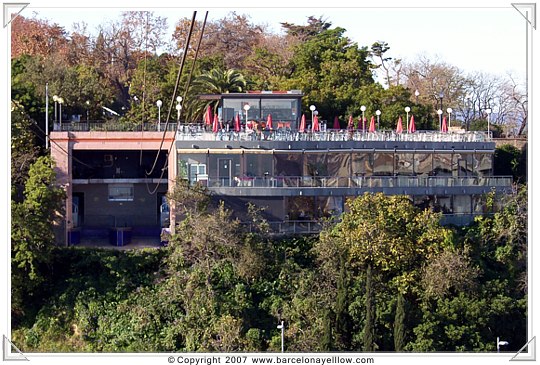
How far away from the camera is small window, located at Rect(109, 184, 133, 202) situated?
3597 centimetres

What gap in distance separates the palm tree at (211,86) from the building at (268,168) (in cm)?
258

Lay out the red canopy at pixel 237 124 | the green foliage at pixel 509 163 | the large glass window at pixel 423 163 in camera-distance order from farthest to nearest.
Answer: the green foliage at pixel 509 163
the large glass window at pixel 423 163
the red canopy at pixel 237 124

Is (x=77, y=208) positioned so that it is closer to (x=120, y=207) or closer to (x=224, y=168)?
(x=120, y=207)

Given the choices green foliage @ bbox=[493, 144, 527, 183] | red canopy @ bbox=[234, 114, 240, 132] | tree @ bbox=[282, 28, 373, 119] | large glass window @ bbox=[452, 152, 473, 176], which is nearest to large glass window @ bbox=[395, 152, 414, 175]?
large glass window @ bbox=[452, 152, 473, 176]

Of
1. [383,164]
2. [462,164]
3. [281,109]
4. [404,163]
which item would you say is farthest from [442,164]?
[281,109]

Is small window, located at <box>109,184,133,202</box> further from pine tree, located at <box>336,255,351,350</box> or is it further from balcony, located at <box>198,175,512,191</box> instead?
pine tree, located at <box>336,255,351,350</box>

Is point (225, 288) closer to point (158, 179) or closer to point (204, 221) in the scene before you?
point (204, 221)

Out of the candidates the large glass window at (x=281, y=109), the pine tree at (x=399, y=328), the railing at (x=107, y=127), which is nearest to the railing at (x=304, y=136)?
the large glass window at (x=281, y=109)

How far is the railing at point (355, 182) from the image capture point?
3119 centimetres

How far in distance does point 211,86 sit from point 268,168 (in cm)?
754

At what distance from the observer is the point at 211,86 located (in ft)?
125

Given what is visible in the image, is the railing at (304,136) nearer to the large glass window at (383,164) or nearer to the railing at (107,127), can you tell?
the large glass window at (383,164)

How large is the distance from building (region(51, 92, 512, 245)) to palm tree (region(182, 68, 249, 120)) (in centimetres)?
258

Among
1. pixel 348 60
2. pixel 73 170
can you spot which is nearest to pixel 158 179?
pixel 73 170
